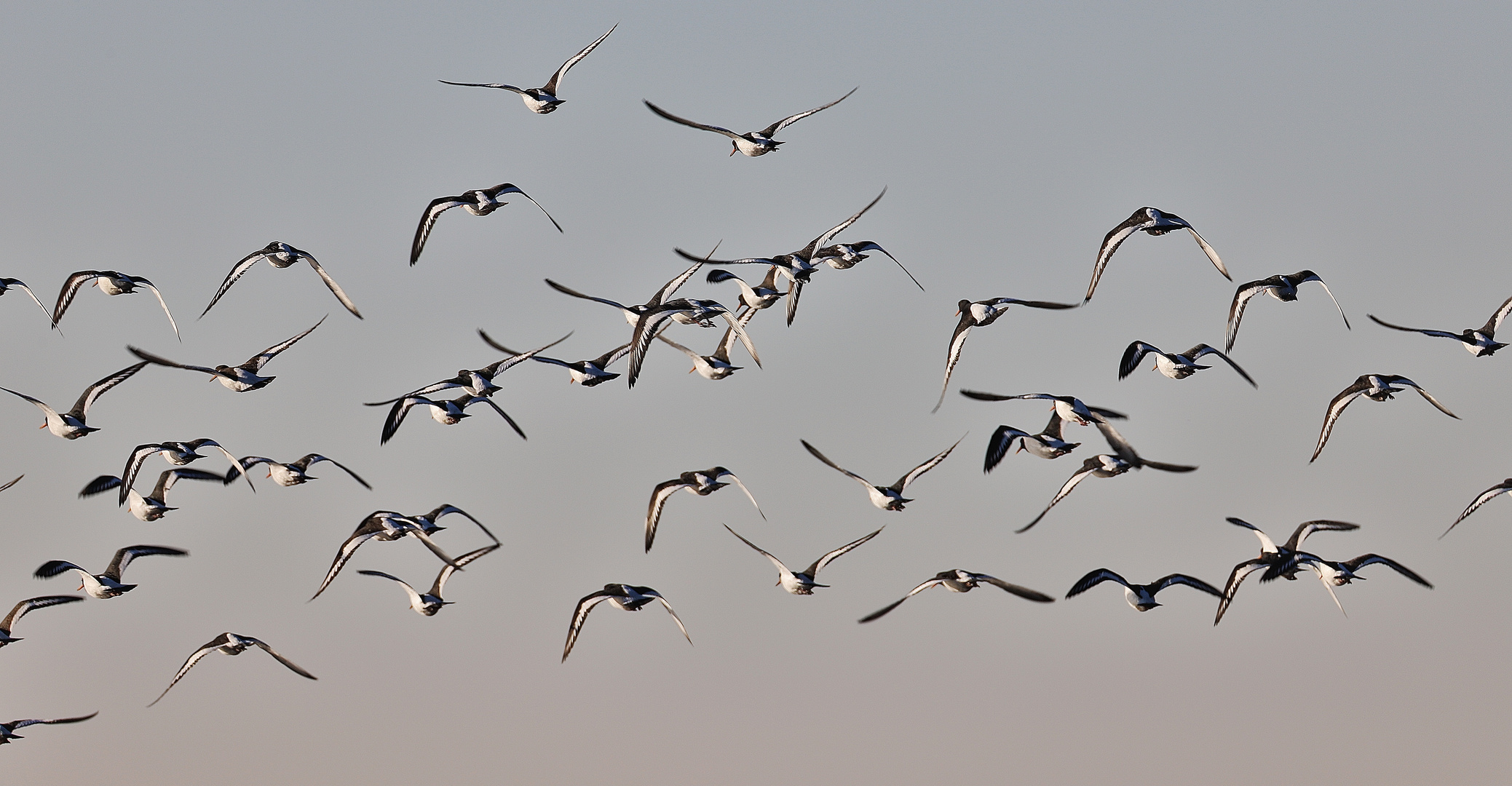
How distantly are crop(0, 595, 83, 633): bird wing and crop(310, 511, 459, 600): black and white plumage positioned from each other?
8.84 m

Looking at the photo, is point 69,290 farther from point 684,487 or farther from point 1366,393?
point 1366,393

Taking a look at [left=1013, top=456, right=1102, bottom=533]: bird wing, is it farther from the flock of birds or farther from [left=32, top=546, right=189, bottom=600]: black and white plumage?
[left=32, top=546, right=189, bottom=600]: black and white plumage

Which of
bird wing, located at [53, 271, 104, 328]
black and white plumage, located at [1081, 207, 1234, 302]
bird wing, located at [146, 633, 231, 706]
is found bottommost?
bird wing, located at [146, 633, 231, 706]

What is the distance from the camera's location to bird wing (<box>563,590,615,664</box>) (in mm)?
51188

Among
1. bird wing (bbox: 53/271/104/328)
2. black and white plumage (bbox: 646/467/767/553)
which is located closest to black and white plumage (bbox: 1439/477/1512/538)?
black and white plumage (bbox: 646/467/767/553)

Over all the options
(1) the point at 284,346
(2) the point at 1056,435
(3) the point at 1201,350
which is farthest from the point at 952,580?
(1) the point at 284,346

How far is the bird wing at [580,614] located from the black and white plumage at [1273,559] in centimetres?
1918

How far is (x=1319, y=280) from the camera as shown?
48188 millimetres

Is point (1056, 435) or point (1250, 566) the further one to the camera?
point (1250, 566)

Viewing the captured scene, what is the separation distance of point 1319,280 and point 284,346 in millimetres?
32965

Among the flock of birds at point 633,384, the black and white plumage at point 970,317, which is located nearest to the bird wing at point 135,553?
the flock of birds at point 633,384

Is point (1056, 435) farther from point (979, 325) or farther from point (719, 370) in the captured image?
point (719, 370)

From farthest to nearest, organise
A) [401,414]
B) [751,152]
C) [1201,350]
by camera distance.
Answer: [401,414] < [751,152] < [1201,350]

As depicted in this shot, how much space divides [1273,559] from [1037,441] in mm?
10974
